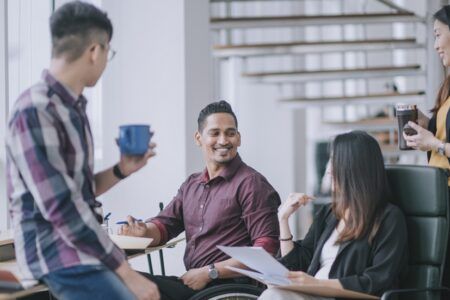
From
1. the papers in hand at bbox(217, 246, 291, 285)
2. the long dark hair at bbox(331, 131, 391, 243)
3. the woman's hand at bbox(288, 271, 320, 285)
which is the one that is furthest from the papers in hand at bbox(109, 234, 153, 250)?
the long dark hair at bbox(331, 131, 391, 243)

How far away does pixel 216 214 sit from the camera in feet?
10.8

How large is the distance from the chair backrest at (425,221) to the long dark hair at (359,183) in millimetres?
119

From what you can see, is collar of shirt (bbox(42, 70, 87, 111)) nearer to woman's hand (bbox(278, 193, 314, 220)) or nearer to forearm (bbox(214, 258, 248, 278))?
woman's hand (bbox(278, 193, 314, 220))

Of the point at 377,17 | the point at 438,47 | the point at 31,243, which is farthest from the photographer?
the point at 377,17

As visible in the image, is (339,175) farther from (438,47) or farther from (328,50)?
(328,50)

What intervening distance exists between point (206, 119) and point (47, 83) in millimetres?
1336

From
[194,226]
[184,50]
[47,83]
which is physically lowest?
[194,226]

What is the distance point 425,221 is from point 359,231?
26 centimetres

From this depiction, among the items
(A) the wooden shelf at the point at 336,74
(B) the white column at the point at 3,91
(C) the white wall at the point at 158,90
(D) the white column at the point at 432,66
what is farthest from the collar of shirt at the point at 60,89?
(A) the wooden shelf at the point at 336,74

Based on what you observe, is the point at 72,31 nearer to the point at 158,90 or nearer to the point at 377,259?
the point at 377,259

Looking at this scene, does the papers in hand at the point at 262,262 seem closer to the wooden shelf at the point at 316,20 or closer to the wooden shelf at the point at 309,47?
the wooden shelf at the point at 316,20

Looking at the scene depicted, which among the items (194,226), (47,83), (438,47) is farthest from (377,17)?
(47,83)

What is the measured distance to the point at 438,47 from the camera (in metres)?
3.29

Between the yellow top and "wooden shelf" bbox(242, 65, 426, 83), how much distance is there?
2878mm
